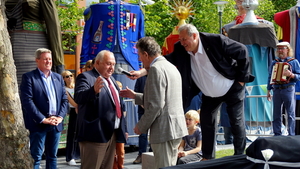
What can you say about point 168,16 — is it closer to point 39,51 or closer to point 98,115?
point 39,51

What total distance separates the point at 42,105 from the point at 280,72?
466 centimetres

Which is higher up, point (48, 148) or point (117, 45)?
point (117, 45)

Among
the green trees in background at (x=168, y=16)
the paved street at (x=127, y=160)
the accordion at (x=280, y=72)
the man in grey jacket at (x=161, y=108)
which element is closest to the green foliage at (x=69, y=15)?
the green trees in background at (x=168, y=16)

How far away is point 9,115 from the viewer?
15.3 feet

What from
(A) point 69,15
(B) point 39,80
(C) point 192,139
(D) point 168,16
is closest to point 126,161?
(C) point 192,139

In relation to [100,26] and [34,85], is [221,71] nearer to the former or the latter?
[34,85]

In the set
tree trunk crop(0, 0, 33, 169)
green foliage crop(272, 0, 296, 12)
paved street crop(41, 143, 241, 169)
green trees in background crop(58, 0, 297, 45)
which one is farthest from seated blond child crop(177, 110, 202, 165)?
green foliage crop(272, 0, 296, 12)

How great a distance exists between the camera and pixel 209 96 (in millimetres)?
6285

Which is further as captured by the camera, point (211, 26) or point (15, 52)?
point (211, 26)

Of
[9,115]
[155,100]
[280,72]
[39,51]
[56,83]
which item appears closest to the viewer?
[9,115]

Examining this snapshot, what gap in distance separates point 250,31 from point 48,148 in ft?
19.0

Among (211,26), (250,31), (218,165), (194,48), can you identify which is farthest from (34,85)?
(211,26)

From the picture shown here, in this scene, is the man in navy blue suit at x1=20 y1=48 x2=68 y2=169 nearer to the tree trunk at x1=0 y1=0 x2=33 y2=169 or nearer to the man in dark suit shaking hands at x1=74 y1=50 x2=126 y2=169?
the man in dark suit shaking hands at x1=74 y1=50 x2=126 y2=169

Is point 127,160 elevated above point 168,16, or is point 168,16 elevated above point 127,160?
point 168,16
